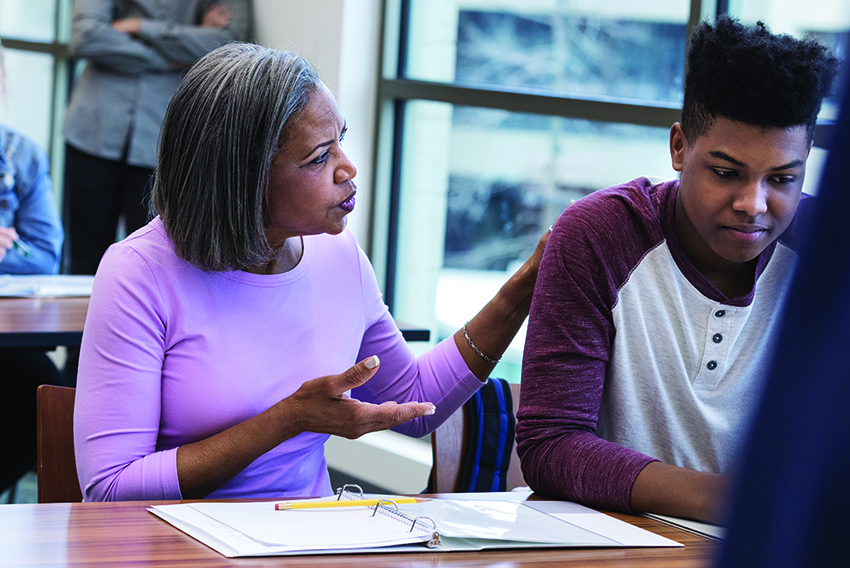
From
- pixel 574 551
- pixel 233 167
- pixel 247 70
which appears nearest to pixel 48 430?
pixel 233 167

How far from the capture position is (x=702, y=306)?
1.24m

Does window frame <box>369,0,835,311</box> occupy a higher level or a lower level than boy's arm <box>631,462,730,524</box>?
higher

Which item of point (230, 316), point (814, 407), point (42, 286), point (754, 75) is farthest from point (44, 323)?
point (814, 407)

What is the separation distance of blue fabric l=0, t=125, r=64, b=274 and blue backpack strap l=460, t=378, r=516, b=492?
1.65 m

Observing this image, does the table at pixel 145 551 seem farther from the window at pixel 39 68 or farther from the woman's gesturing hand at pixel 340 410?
the window at pixel 39 68

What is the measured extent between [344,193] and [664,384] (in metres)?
0.55

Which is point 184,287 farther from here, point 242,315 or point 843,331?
point 843,331

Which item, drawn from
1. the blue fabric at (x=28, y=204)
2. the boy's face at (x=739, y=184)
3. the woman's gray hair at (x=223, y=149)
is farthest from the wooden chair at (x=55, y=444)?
the blue fabric at (x=28, y=204)

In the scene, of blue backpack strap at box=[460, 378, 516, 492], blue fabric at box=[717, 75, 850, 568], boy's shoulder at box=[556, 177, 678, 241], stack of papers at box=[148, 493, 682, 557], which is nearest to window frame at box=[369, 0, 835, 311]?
blue backpack strap at box=[460, 378, 516, 492]

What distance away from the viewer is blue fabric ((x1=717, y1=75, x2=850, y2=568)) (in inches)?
6.3

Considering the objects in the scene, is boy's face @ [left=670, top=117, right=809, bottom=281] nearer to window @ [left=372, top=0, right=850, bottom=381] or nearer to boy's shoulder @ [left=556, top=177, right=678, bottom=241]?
boy's shoulder @ [left=556, top=177, right=678, bottom=241]

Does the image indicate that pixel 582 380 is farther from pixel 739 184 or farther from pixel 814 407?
pixel 814 407

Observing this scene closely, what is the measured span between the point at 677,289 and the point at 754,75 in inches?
12.3

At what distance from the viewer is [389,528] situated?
89 cm
